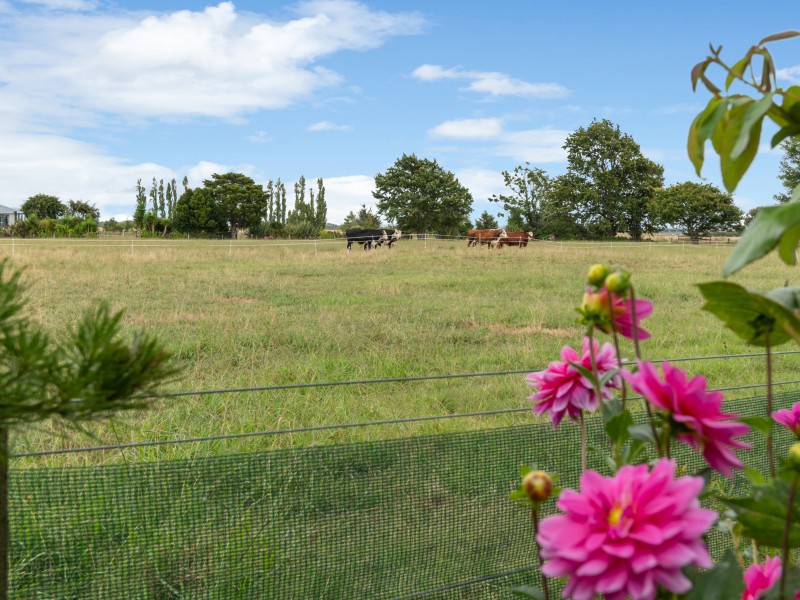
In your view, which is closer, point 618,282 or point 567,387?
point 618,282

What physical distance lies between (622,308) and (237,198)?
5102 cm

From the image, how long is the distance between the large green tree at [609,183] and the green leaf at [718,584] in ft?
144

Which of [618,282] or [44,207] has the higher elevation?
[44,207]

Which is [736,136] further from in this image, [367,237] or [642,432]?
[367,237]

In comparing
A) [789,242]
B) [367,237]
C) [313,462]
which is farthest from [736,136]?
[367,237]

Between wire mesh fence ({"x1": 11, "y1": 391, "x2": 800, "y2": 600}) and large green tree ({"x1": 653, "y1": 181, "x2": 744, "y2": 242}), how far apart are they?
42224 millimetres

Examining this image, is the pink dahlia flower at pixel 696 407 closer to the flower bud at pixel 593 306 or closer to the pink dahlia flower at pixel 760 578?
the flower bud at pixel 593 306

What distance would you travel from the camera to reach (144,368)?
0.61 m

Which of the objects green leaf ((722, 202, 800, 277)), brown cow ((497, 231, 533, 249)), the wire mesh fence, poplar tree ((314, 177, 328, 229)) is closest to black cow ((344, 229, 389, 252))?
brown cow ((497, 231, 533, 249))

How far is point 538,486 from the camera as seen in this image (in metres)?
0.70

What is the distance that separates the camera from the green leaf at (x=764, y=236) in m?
0.58

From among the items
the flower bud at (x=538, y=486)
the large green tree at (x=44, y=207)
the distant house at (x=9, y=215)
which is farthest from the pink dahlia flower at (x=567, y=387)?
the distant house at (x=9, y=215)

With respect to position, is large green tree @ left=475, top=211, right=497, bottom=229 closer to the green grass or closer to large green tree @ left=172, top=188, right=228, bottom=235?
large green tree @ left=172, top=188, right=228, bottom=235

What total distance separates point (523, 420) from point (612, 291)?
338 cm
